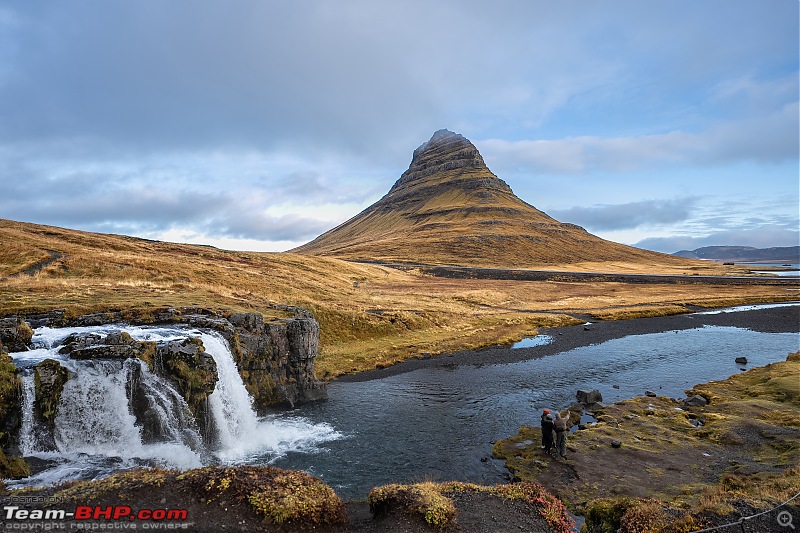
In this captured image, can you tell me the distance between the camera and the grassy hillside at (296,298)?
4259 centimetres

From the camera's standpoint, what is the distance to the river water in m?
23.6

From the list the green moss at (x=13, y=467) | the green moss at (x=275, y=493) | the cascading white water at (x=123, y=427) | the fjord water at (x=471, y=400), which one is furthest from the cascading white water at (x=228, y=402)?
the green moss at (x=275, y=493)

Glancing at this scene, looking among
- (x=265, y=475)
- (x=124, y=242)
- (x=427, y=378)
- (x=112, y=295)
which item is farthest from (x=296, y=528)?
(x=124, y=242)

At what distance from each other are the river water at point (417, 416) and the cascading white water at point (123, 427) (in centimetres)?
13

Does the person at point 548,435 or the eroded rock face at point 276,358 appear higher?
the eroded rock face at point 276,358

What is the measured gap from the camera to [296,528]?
49.0 feet

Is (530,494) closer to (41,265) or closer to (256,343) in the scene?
(256,343)

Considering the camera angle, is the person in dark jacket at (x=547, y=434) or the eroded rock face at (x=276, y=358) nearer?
the person in dark jacket at (x=547, y=434)

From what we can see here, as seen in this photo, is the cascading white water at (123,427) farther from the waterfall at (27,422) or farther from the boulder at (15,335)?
the boulder at (15,335)

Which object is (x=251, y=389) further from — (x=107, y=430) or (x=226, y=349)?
(x=107, y=430)

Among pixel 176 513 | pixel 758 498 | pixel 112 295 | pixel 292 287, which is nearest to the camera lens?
pixel 176 513

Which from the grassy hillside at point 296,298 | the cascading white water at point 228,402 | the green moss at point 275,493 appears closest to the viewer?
the green moss at point 275,493

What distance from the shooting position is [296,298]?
6494 centimetres

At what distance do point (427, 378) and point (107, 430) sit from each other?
28031mm
